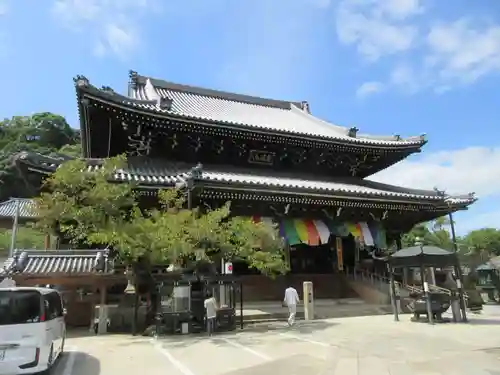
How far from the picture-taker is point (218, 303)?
14016 mm

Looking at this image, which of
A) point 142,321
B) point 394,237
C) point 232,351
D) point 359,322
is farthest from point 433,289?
point 142,321

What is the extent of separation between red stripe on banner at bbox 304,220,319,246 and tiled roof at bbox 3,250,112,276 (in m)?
9.07

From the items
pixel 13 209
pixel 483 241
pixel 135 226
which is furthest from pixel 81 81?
pixel 483 241

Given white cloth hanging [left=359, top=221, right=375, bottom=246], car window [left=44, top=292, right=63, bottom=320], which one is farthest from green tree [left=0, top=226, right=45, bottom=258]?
car window [left=44, top=292, right=63, bottom=320]

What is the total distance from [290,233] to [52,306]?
12118 millimetres

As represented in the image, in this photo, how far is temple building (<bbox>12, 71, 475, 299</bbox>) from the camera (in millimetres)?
16672

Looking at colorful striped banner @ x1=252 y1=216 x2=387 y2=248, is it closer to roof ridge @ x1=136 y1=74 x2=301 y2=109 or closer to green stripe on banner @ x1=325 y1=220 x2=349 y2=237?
green stripe on banner @ x1=325 y1=220 x2=349 y2=237

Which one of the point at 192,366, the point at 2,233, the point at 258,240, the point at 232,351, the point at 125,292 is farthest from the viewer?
the point at 2,233

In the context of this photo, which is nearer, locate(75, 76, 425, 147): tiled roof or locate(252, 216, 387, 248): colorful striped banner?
locate(252, 216, 387, 248): colorful striped banner

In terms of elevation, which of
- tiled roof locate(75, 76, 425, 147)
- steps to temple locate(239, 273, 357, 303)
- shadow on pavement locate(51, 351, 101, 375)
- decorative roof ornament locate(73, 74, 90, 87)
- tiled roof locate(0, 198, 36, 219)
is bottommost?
shadow on pavement locate(51, 351, 101, 375)

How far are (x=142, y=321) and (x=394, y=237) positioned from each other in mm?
14587

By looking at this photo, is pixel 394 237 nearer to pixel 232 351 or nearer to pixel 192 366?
pixel 232 351

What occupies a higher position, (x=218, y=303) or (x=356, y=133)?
(x=356, y=133)

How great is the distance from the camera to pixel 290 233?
18594 millimetres
